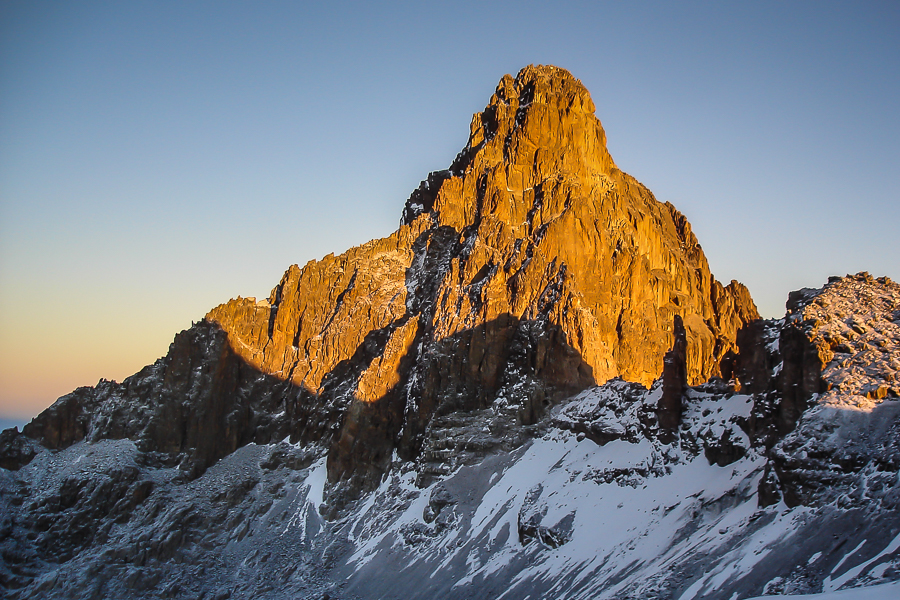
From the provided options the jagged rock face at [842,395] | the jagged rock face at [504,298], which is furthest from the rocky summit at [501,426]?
the jagged rock face at [504,298]

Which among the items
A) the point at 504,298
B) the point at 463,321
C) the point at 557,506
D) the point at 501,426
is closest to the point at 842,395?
the point at 557,506

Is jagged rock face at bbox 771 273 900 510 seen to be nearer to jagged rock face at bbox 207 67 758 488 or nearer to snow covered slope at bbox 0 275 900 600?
snow covered slope at bbox 0 275 900 600

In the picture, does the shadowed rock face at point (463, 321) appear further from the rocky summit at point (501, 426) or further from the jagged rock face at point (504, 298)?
the rocky summit at point (501, 426)

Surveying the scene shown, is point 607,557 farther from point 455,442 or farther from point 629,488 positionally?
point 455,442

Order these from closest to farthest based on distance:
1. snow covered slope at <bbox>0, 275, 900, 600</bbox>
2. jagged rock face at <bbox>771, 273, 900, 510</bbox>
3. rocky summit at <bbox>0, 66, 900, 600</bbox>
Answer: jagged rock face at <bbox>771, 273, 900, 510</bbox>, snow covered slope at <bbox>0, 275, 900, 600</bbox>, rocky summit at <bbox>0, 66, 900, 600</bbox>

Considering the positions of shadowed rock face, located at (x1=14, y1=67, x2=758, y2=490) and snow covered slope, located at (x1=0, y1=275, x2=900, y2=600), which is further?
Answer: shadowed rock face, located at (x1=14, y1=67, x2=758, y2=490)

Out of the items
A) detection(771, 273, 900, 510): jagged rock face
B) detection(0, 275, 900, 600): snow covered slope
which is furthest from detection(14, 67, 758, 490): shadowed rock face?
detection(771, 273, 900, 510): jagged rock face

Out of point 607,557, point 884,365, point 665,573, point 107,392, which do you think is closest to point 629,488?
point 607,557
